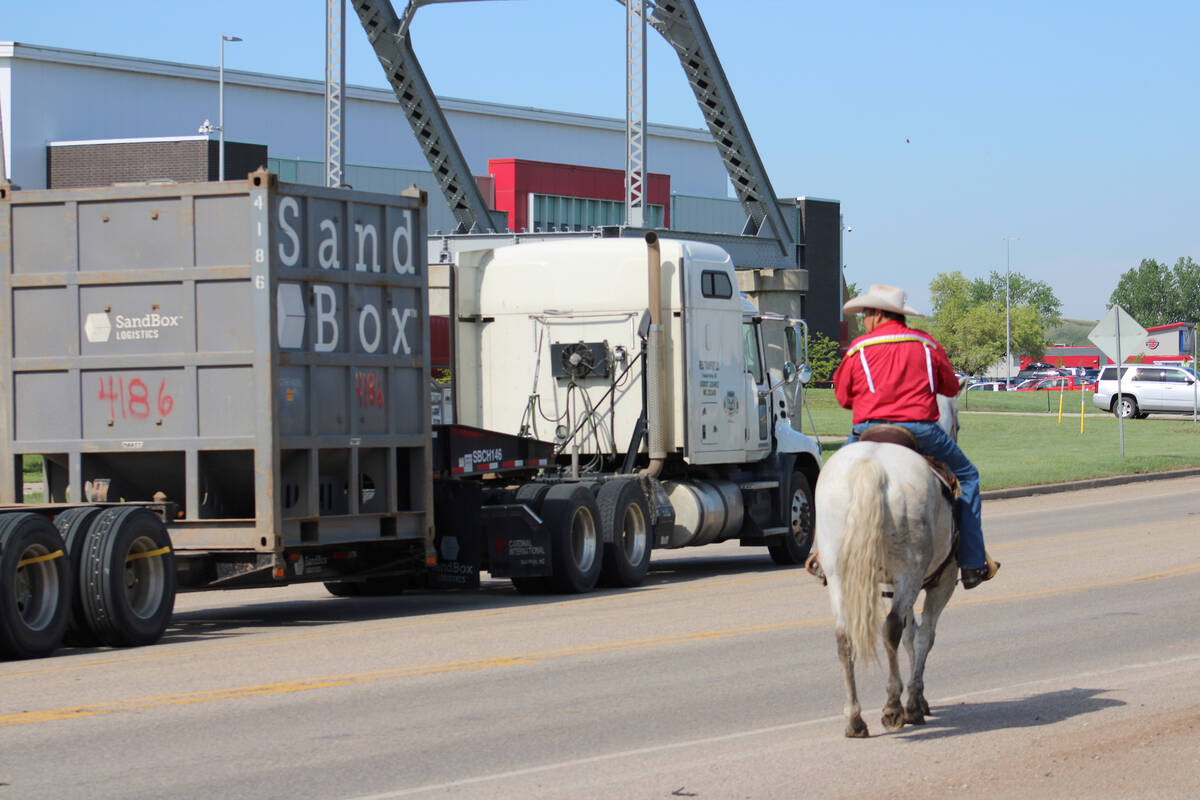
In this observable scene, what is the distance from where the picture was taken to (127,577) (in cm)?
1283

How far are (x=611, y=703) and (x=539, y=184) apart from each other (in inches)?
2148

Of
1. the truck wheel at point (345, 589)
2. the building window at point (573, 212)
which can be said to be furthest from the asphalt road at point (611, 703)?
the building window at point (573, 212)

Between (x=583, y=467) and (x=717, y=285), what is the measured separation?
7.91 feet

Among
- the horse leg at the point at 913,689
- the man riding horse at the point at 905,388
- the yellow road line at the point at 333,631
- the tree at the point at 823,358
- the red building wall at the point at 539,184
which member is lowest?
the yellow road line at the point at 333,631

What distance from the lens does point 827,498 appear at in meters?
8.59

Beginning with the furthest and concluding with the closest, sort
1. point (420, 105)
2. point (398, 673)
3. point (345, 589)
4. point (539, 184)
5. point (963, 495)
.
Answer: point (539, 184), point (420, 105), point (345, 589), point (398, 673), point (963, 495)

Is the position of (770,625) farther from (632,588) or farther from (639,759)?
(639,759)

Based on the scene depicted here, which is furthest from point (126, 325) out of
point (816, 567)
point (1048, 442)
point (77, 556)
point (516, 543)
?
point (1048, 442)

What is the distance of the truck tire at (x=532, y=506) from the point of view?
16125 mm

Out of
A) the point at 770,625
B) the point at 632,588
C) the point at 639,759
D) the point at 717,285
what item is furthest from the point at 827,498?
the point at 717,285

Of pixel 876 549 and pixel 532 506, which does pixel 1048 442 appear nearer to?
pixel 532 506

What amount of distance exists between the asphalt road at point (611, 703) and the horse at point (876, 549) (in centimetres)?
30

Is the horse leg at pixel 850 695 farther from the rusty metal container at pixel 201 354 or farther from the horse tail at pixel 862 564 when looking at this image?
the rusty metal container at pixel 201 354

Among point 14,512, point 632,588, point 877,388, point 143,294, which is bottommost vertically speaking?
point 632,588
